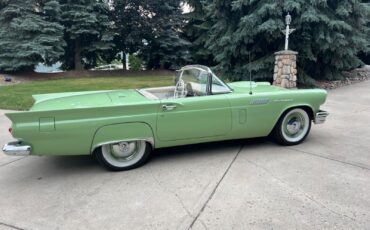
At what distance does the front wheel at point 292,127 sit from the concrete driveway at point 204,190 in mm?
131

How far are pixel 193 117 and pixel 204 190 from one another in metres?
0.94

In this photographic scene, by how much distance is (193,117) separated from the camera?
11.8 feet

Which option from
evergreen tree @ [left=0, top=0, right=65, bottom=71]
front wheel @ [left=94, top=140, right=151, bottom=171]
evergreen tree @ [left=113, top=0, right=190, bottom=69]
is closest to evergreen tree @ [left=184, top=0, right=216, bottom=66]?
evergreen tree @ [left=113, top=0, right=190, bottom=69]

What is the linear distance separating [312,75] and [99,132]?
969 cm

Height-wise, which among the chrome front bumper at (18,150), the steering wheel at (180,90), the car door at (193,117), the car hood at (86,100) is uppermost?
the steering wheel at (180,90)

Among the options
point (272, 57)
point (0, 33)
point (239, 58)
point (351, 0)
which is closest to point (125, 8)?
point (0, 33)

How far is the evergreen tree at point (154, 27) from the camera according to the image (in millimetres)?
16844

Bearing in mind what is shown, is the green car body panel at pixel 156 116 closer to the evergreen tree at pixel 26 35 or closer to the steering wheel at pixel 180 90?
the steering wheel at pixel 180 90

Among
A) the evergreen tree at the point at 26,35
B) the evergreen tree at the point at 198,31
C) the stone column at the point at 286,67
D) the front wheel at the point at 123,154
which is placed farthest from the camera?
the evergreen tree at the point at 198,31

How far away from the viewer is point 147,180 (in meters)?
3.28

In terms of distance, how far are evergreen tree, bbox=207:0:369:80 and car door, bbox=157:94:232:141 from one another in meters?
5.98

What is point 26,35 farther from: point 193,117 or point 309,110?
point 309,110

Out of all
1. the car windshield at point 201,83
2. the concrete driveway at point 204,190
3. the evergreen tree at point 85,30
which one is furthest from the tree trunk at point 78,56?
the car windshield at point 201,83

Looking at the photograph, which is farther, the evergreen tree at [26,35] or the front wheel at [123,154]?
the evergreen tree at [26,35]
